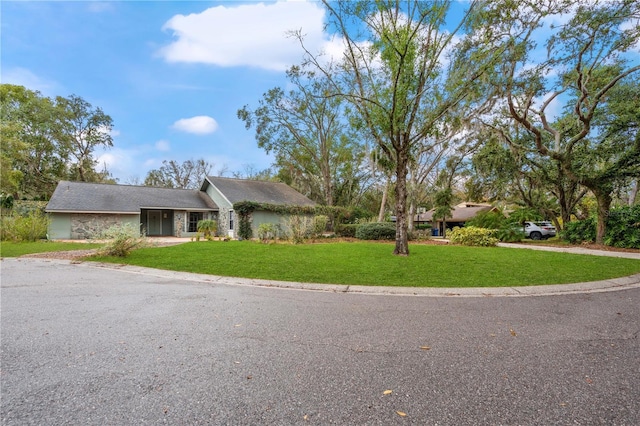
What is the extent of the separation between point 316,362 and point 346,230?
58.7ft

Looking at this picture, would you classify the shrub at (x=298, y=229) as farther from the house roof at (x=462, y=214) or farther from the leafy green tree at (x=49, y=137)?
the leafy green tree at (x=49, y=137)

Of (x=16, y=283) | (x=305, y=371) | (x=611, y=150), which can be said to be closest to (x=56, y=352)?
(x=305, y=371)

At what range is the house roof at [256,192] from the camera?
2361 cm

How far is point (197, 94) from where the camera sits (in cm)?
1385

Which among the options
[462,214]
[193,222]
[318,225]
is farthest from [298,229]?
[462,214]

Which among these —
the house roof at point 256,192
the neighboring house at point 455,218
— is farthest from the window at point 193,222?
the neighboring house at point 455,218

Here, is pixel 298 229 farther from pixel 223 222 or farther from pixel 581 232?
pixel 581 232

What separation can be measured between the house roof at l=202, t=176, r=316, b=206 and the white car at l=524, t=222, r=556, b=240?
17744 mm

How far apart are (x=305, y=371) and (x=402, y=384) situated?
0.85 m

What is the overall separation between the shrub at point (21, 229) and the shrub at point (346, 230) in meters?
16.9

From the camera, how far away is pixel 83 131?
34.3 meters

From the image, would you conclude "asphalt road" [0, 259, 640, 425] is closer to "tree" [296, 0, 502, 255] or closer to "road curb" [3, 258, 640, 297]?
"road curb" [3, 258, 640, 297]

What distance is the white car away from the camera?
2488 cm

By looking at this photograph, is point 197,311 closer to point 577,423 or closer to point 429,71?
point 577,423
